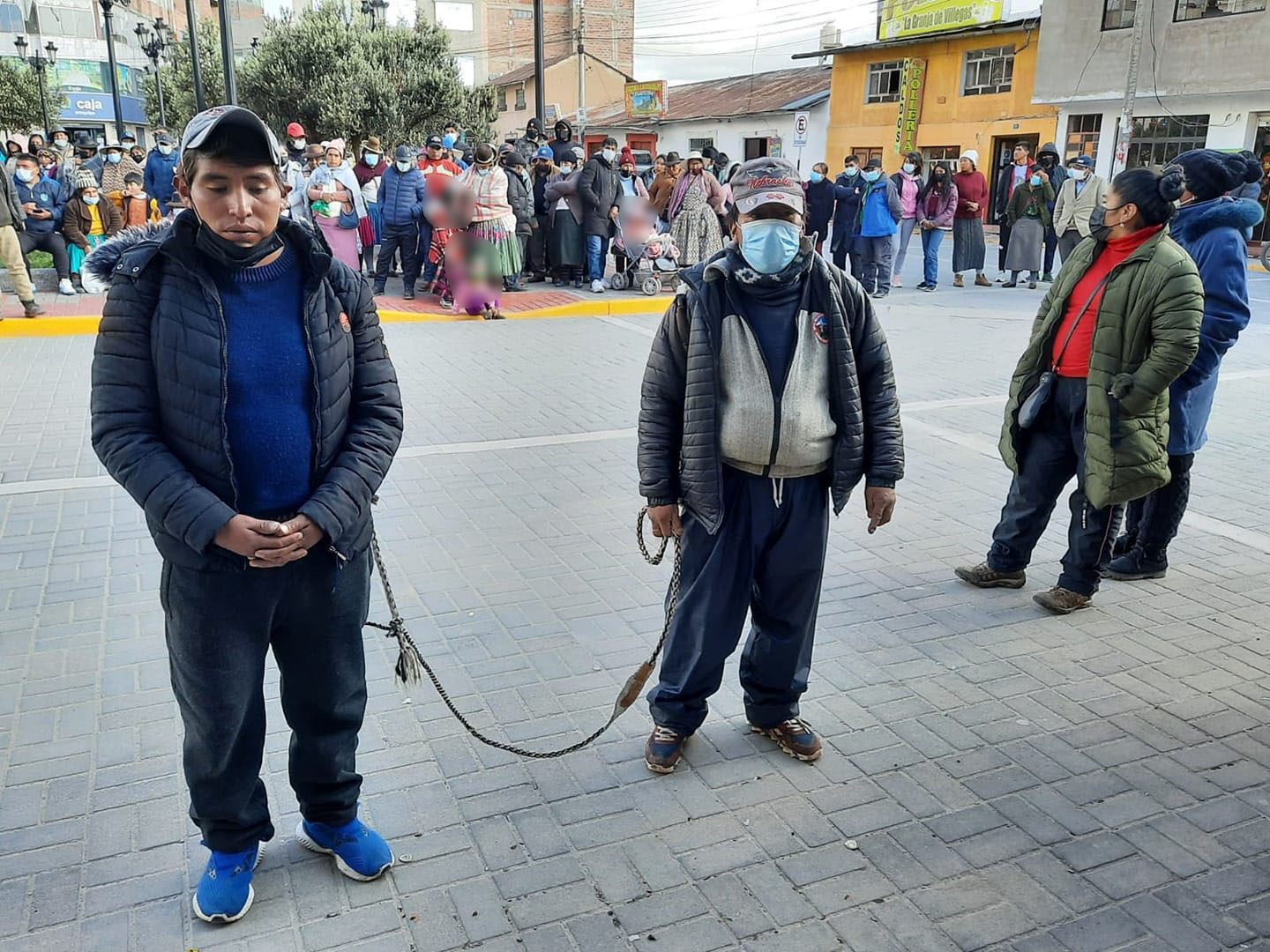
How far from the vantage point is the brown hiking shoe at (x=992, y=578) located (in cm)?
484

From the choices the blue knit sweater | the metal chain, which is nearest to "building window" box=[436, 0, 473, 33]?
the metal chain

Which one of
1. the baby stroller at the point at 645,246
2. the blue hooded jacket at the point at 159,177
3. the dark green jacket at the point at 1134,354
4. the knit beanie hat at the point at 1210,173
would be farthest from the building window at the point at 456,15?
the dark green jacket at the point at 1134,354

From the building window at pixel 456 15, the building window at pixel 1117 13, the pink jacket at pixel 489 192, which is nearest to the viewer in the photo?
the pink jacket at pixel 489 192

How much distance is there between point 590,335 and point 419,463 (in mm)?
5083

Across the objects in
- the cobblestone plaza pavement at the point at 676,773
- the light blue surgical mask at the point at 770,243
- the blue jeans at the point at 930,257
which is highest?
the light blue surgical mask at the point at 770,243

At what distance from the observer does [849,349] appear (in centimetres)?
311

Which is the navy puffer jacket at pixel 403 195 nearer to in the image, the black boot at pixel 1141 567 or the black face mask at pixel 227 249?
the black boot at pixel 1141 567

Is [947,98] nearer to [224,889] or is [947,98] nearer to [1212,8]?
[1212,8]

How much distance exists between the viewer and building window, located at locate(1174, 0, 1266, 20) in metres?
21.7

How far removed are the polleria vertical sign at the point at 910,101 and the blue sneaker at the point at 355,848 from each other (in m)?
32.3

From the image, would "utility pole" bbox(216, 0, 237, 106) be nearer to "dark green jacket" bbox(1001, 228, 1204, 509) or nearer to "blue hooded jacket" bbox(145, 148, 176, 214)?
"blue hooded jacket" bbox(145, 148, 176, 214)

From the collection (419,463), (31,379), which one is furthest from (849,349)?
(31,379)

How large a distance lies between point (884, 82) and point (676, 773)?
112 ft

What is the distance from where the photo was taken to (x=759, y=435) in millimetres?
3109
